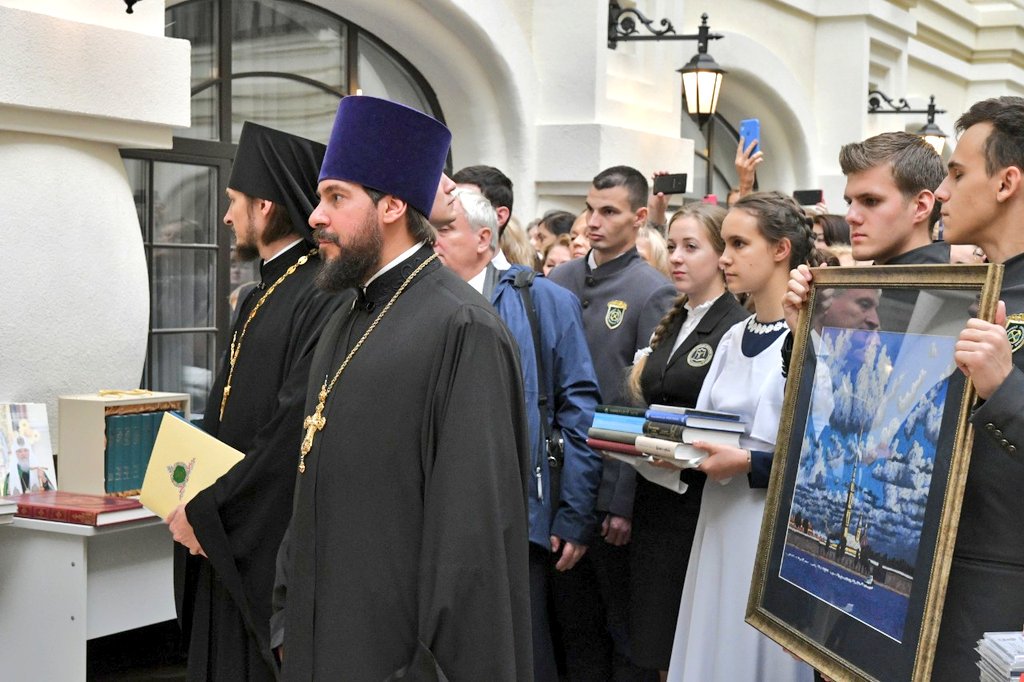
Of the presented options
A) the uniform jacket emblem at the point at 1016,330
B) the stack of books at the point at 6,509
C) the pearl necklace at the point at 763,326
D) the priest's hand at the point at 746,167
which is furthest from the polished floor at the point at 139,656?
the uniform jacket emblem at the point at 1016,330

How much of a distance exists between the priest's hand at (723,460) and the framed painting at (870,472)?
53cm

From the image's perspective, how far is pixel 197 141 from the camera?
21.1 ft

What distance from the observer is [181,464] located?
360cm

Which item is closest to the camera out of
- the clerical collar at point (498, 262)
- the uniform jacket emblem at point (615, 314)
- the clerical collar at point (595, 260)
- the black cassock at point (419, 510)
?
the black cassock at point (419, 510)

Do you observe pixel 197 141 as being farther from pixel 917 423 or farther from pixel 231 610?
pixel 917 423

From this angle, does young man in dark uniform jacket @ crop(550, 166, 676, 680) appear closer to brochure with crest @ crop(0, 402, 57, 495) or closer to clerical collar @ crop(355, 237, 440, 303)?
clerical collar @ crop(355, 237, 440, 303)

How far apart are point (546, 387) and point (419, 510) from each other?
5.70 ft

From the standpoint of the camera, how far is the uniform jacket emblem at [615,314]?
15.8 feet

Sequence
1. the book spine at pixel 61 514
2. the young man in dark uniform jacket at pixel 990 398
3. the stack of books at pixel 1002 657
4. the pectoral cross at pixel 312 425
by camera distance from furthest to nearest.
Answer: the book spine at pixel 61 514 < the pectoral cross at pixel 312 425 < the young man in dark uniform jacket at pixel 990 398 < the stack of books at pixel 1002 657

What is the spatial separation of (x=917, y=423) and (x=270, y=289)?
2.15m

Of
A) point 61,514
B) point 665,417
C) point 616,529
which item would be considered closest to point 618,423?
point 665,417

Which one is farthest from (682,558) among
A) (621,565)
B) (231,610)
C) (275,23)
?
(275,23)

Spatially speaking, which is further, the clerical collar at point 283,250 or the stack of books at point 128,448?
the stack of books at point 128,448

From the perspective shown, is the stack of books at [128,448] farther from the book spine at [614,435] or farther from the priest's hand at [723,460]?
the priest's hand at [723,460]
